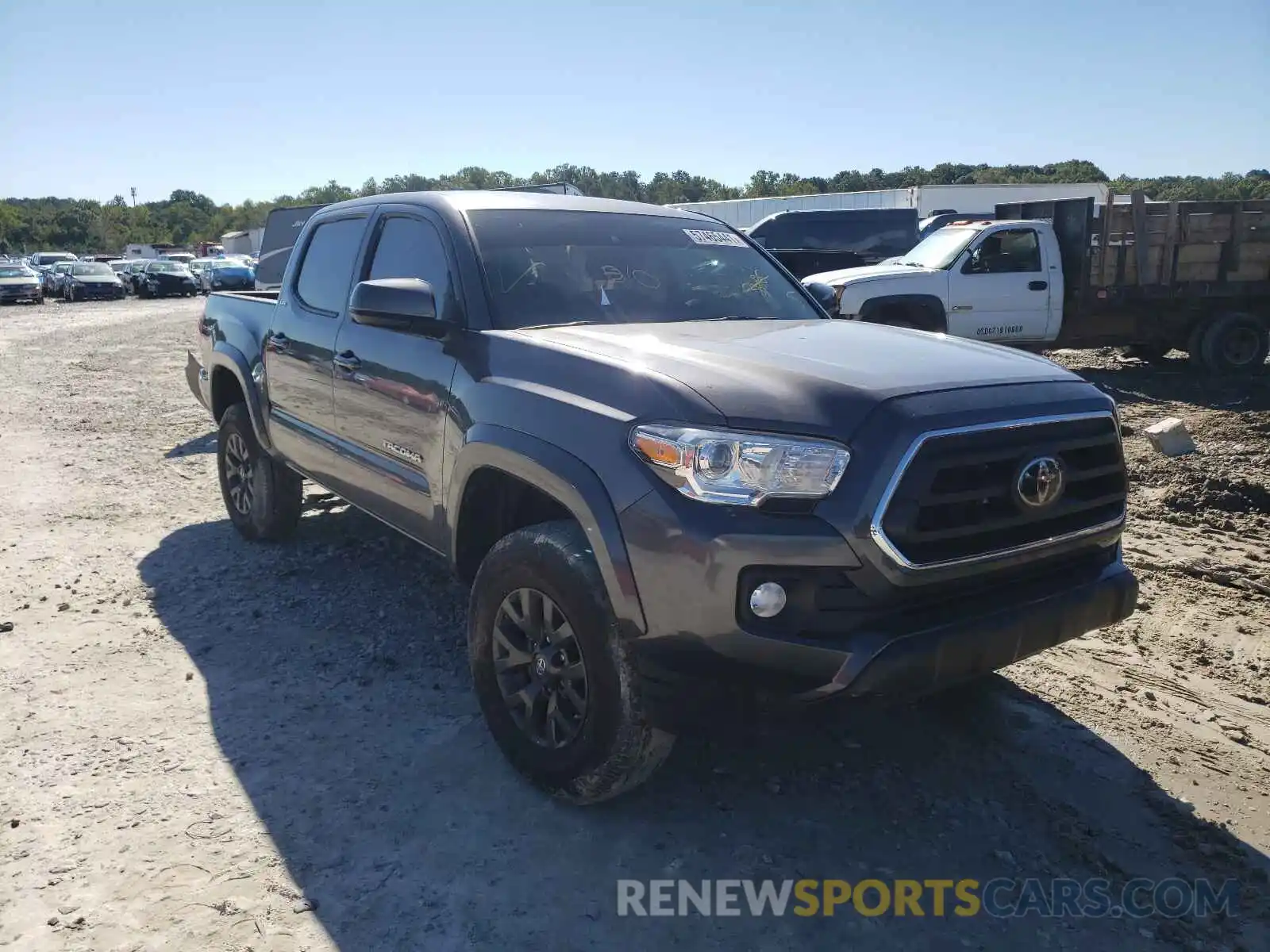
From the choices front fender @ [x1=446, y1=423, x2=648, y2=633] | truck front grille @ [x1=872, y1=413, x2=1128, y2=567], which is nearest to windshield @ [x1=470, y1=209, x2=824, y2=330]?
front fender @ [x1=446, y1=423, x2=648, y2=633]

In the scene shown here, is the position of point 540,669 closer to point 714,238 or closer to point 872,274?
point 714,238

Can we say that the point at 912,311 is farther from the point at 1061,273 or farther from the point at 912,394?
the point at 912,394

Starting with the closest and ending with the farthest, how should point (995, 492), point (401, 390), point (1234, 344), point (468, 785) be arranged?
point (995, 492), point (468, 785), point (401, 390), point (1234, 344)

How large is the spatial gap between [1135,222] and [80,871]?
12445 millimetres

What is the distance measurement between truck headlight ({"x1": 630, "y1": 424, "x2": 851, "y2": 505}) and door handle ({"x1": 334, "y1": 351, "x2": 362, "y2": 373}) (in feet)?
6.88

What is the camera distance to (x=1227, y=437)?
801cm

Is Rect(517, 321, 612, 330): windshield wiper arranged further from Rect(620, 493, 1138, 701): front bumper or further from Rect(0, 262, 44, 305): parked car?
Rect(0, 262, 44, 305): parked car

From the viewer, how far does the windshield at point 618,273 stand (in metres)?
3.64

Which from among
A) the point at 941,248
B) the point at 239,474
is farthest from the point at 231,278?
the point at 239,474

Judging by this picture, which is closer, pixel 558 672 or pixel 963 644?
pixel 963 644

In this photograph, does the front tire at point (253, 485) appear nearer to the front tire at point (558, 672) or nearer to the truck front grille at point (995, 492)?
the front tire at point (558, 672)

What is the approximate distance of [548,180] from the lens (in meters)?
39.0

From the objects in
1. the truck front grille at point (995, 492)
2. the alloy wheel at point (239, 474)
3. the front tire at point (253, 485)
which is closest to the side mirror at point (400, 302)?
the truck front grille at point (995, 492)

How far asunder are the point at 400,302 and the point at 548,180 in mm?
37492
